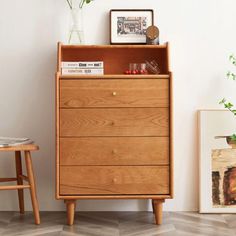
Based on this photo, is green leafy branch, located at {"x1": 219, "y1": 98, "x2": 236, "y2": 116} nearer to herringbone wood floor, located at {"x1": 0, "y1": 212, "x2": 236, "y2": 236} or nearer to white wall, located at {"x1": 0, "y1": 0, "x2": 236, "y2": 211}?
white wall, located at {"x1": 0, "y1": 0, "x2": 236, "y2": 211}

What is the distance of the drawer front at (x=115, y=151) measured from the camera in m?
3.03

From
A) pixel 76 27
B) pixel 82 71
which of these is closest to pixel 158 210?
pixel 82 71

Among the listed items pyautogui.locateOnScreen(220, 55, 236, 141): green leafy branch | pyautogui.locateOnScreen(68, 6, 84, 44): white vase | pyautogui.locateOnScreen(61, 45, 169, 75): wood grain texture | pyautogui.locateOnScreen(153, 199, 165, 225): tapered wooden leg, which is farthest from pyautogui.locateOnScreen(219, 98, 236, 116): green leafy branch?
pyautogui.locateOnScreen(68, 6, 84, 44): white vase

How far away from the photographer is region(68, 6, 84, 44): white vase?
3275 millimetres

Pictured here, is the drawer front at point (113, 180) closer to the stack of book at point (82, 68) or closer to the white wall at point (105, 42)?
the white wall at point (105, 42)

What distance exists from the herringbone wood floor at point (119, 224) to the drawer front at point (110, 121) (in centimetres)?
55

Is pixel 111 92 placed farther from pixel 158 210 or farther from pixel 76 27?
pixel 158 210

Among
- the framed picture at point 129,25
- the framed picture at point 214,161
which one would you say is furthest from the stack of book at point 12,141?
the framed picture at point 214,161

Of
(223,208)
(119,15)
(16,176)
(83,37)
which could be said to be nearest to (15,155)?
(16,176)

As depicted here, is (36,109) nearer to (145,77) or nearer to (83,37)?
(83,37)

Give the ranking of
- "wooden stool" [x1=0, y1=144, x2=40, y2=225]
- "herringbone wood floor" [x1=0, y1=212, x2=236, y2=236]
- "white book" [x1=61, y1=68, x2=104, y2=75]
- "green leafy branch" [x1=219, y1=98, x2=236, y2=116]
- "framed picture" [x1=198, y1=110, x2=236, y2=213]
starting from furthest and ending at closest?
1. "framed picture" [x1=198, y1=110, x2=236, y2=213]
2. "green leafy branch" [x1=219, y1=98, x2=236, y2=116]
3. "white book" [x1=61, y1=68, x2=104, y2=75]
4. "wooden stool" [x1=0, y1=144, x2=40, y2=225]
5. "herringbone wood floor" [x1=0, y1=212, x2=236, y2=236]

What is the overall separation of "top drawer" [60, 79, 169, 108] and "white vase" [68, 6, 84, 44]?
38cm

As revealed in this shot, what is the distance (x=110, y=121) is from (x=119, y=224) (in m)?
0.62

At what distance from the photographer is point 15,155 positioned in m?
3.28
